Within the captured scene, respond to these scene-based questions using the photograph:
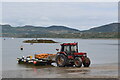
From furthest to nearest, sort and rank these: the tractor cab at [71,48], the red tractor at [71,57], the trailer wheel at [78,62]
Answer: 1. the tractor cab at [71,48]
2. the red tractor at [71,57]
3. the trailer wheel at [78,62]

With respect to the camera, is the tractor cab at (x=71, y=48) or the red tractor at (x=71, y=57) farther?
the tractor cab at (x=71, y=48)

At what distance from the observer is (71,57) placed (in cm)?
2272

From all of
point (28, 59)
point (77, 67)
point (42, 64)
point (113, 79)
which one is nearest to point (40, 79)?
point (113, 79)

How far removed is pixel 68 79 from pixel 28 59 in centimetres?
1274

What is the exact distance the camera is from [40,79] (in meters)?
15.2

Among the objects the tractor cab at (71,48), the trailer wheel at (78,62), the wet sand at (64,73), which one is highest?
the tractor cab at (71,48)

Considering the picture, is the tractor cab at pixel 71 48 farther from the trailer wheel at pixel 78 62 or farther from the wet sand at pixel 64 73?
the wet sand at pixel 64 73

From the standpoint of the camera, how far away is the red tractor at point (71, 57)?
2250cm

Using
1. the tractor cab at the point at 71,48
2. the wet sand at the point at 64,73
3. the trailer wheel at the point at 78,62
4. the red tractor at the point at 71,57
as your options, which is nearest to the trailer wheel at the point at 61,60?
the red tractor at the point at 71,57

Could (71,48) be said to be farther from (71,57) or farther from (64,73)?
(64,73)

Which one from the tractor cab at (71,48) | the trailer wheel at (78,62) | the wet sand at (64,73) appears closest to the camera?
the wet sand at (64,73)

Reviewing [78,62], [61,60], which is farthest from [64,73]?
[61,60]

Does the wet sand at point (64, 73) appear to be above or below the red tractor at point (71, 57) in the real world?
below

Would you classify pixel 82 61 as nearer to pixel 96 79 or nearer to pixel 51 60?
pixel 51 60
